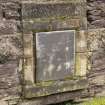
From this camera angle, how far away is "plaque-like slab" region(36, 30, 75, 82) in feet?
20.5

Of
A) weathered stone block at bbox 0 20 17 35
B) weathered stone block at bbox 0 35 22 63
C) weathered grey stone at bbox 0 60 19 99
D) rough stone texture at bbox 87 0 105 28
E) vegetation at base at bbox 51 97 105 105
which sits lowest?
vegetation at base at bbox 51 97 105 105

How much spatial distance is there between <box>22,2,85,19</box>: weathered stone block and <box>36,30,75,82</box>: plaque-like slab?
32 centimetres

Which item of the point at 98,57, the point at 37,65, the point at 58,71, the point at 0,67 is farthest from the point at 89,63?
the point at 0,67

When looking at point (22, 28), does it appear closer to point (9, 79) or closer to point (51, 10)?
point (51, 10)

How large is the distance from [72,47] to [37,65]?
0.77 meters

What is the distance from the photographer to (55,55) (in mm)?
6391

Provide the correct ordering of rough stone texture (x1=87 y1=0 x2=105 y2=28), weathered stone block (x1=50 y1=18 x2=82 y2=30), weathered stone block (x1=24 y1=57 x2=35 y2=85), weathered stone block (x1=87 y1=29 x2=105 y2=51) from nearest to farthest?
weathered stone block (x1=24 y1=57 x2=35 y2=85) < weathered stone block (x1=50 y1=18 x2=82 y2=30) < rough stone texture (x1=87 y1=0 x2=105 y2=28) < weathered stone block (x1=87 y1=29 x2=105 y2=51)

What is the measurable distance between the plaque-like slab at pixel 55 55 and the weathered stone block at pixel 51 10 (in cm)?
32

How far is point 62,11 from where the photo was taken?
20.9ft

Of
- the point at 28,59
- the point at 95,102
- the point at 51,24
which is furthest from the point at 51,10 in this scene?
the point at 95,102

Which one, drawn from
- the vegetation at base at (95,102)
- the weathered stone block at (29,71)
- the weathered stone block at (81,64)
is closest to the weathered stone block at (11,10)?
the weathered stone block at (29,71)

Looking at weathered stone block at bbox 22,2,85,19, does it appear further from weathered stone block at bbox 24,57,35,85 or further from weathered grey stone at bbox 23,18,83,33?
weathered stone block at bbox 24,57,35,85

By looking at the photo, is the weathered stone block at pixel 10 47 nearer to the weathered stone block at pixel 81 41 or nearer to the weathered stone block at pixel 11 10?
the weathered stone block at pixel 11 10

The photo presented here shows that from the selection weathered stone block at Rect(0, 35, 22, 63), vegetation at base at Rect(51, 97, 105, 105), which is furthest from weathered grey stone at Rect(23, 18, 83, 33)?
vegetation at base at Rect(51, 97, 105, 105)
